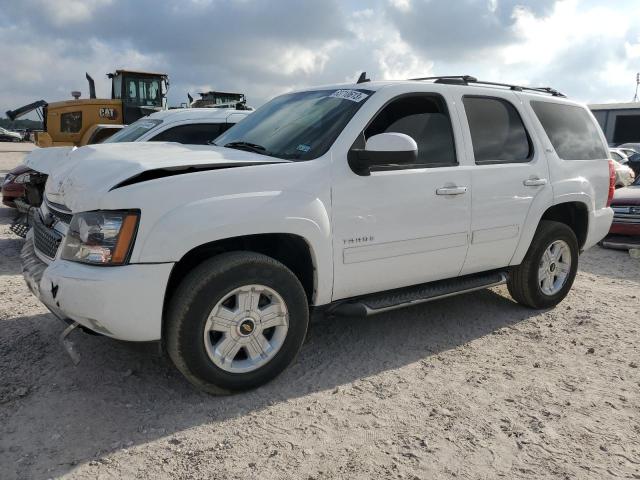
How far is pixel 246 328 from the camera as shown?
3.27 m

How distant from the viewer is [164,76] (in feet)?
51.9

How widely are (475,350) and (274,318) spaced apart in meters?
1.71

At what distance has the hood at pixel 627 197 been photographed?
27.4 feet

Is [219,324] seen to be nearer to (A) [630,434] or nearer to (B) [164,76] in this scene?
(A) [630,434]

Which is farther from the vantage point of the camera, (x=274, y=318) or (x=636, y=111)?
(x=636, y=111)

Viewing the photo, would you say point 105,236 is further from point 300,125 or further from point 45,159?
point 45,159

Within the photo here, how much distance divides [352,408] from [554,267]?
282cm

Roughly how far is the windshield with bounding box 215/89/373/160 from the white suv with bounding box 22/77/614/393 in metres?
0.02

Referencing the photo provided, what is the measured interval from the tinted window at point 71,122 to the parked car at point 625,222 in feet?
40.9

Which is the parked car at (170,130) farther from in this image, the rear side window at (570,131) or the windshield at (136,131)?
the rear side window at (570,131)

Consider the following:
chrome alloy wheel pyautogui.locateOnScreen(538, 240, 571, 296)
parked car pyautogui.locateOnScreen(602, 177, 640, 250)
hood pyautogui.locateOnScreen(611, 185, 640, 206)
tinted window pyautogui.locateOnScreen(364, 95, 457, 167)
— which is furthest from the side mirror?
hood pyautogui.locateOnScreen(611, 185, 640, 206)

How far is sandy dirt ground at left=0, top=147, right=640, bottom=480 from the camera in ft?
8.89

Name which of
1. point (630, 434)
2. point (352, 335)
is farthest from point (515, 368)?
point (352, 335)

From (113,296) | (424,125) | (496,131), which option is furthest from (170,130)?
(113,296)
